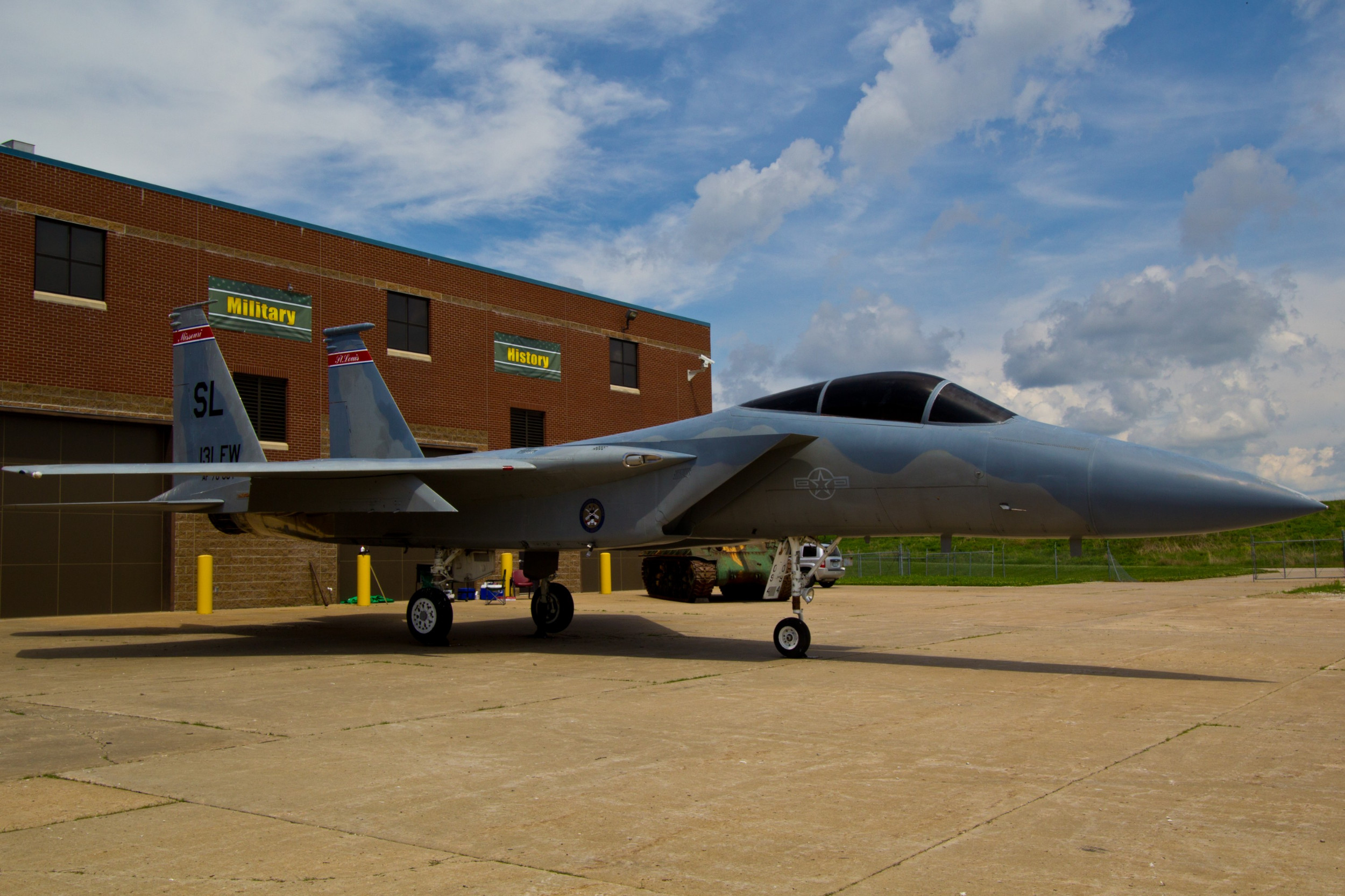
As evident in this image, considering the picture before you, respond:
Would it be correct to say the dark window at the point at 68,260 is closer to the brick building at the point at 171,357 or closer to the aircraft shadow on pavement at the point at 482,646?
the brick building at the point at 171,357

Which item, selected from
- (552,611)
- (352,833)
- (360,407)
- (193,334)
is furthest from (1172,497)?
(193,334)

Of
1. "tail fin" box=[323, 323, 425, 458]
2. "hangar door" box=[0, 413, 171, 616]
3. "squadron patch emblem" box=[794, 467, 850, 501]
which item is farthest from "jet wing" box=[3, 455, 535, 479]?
"hangar door" box=[0, 413, 171, 616]

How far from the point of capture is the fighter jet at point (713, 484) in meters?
8.22

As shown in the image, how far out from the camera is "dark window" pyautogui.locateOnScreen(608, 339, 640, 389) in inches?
1203

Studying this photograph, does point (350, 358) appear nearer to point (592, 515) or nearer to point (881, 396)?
point (592, 515)

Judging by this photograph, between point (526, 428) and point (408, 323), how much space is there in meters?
4.72

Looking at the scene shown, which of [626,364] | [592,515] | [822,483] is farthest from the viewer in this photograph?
[626,364]

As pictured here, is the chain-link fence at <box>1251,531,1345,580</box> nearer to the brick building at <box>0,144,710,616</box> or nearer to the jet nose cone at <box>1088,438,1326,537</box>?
the brick building at <box>0,144,710,616</box>

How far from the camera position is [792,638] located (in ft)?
33.0

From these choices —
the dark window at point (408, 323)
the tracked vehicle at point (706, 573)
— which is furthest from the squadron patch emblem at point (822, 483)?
the dark window at point (408, 323)

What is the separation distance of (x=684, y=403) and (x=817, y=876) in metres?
29.5

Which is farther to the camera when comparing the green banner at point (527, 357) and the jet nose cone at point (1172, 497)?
the green banner at point (527, 357)

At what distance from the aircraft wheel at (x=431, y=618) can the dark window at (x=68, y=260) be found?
1204 cm

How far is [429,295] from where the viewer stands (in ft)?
82.6
